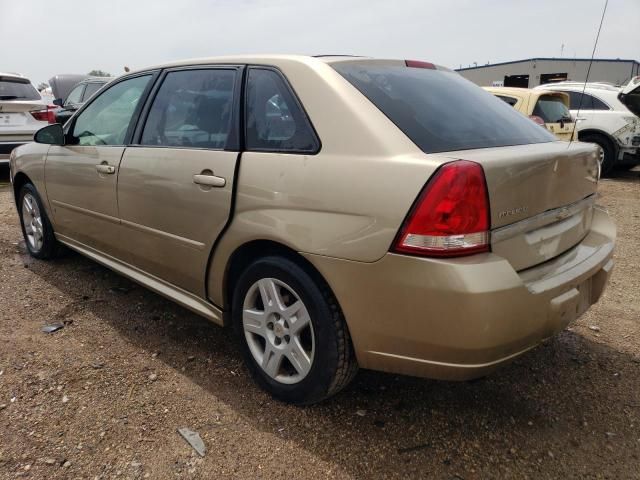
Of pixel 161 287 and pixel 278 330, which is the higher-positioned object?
pixel 278 330

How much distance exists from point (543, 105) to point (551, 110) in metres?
0.17

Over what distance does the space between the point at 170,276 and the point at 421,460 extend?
166cm

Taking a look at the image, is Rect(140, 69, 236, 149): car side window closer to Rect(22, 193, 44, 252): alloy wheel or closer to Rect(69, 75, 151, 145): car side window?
Rect(69, 75, 151, 145): car side window

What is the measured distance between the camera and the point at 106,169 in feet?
10.7

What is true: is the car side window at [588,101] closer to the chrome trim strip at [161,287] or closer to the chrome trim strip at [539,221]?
the chrome trim strip at [539,221]

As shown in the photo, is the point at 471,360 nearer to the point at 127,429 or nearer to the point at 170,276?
the point at 127,429

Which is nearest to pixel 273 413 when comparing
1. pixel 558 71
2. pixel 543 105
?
pixel 543 105

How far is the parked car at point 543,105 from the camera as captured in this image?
7.78 m

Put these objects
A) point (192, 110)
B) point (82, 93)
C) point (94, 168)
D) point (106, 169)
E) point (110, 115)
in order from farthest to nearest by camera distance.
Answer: point (82, 93) < point (110, 115) < point (94, 168) < point (106, 169) < point (192, 110)

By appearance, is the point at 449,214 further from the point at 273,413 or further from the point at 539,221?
the point at 273,413

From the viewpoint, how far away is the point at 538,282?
2.01 m

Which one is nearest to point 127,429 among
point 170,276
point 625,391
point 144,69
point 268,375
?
point 268,375

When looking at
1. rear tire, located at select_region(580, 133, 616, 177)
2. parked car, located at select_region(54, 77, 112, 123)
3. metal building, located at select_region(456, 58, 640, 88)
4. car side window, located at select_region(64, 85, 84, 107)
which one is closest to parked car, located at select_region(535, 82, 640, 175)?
rear tire, located at select_region(580, 133, 616, 177)

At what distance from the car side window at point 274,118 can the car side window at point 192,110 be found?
15 centimetres
